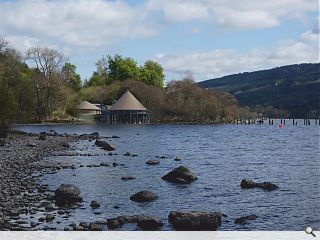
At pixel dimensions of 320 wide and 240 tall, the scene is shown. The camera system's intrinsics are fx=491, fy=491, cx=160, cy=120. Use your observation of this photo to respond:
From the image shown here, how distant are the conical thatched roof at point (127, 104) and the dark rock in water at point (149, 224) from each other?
206cm

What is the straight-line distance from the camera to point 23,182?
8.88m

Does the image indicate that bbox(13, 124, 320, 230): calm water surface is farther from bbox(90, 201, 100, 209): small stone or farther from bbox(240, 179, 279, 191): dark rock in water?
bbox(240, 179, 279, 191): dark rock in water

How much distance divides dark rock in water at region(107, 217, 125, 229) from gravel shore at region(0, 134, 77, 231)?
2.77 feet

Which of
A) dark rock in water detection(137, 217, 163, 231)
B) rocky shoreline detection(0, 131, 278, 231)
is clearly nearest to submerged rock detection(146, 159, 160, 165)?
rocky shoreline detection(0, 131, 278, 231)

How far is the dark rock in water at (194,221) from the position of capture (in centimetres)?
548

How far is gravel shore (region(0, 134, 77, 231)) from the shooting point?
19.2ft

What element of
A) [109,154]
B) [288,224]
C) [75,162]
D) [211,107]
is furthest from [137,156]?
[288,224]

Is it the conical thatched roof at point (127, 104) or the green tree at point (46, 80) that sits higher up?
the green tree at point (46, 80)

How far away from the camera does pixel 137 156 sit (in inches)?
619

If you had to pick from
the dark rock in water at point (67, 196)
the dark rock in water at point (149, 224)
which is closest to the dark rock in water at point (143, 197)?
the dark rock in water at point (67, 196)

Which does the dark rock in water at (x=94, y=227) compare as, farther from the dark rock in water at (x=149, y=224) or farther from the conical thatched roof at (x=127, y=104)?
the conical thatched roof at (x=127, y=104)

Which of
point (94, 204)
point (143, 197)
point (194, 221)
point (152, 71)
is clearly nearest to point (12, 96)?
point (143, 197)
